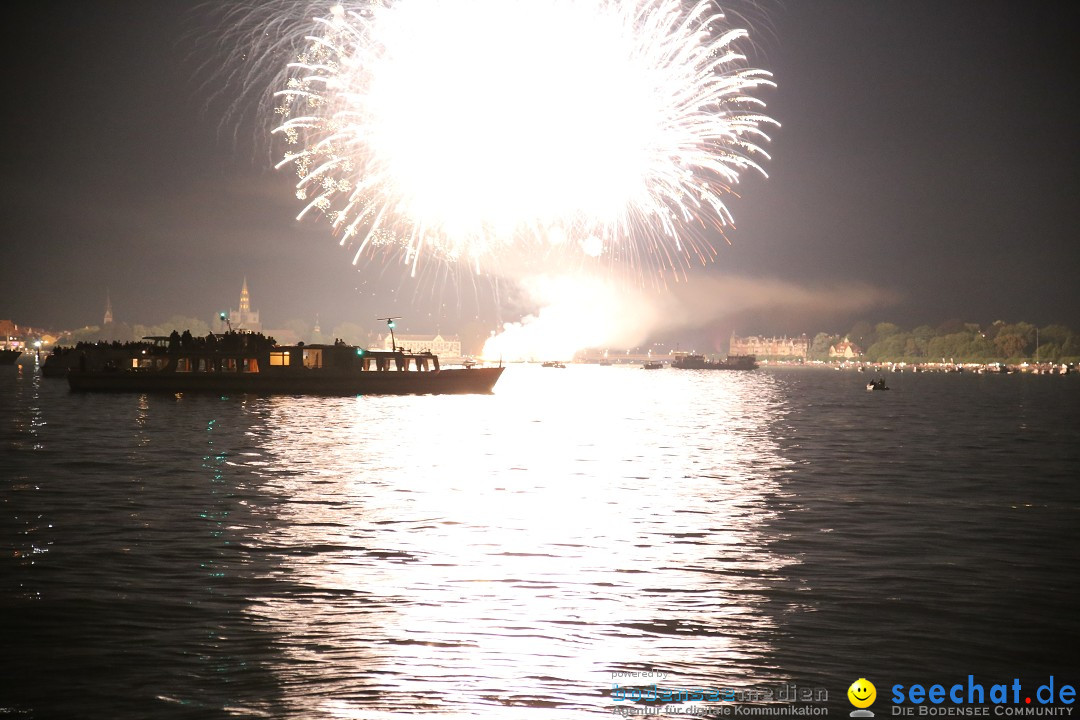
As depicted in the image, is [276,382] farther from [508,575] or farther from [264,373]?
[508,575]

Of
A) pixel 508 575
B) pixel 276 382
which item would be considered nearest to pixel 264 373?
pixel 276 382

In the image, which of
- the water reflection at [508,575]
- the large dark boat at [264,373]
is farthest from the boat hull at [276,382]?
the water reflection at [508,575]

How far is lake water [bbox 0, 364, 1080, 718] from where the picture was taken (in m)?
12.1

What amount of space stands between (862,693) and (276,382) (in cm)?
9572

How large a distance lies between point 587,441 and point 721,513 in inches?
1012

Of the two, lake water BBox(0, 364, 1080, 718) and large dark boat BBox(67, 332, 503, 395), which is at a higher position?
large dark boat BBox(67, 332, 503, 395)

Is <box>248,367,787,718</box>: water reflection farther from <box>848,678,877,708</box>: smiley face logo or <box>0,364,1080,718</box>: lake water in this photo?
<box>848,678,877,708</box>: smiley face logo

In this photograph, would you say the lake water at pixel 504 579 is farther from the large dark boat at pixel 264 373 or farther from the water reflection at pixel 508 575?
the large dark boat at pixel 264 373

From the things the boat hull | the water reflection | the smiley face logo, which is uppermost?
the boat hull

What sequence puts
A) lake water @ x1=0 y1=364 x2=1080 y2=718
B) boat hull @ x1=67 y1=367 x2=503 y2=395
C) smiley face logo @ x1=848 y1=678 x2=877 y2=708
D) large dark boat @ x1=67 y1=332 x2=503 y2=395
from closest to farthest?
smiley face logo @ x1=848 y1=678 x2=877 y2=708, lake water @ x1=0 y1=364 x2=1080 y2=718, boat hull @ x1=67 y1=367 x2=503 y2=395, large dark boat @ x1=67 y1=332 x2=503 y2=395

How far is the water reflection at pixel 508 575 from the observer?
12180 millimetres

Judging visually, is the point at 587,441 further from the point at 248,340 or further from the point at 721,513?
the point at 248,340

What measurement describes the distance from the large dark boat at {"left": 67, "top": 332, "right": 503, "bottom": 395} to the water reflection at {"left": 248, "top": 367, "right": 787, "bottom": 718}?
6012 centimetres

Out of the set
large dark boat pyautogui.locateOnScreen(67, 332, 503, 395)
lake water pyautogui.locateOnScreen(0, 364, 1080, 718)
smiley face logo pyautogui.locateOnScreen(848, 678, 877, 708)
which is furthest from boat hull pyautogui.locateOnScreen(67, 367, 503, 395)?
smiley face logo pyautogui.locateOnScreen(848, 678, 877, 708)
